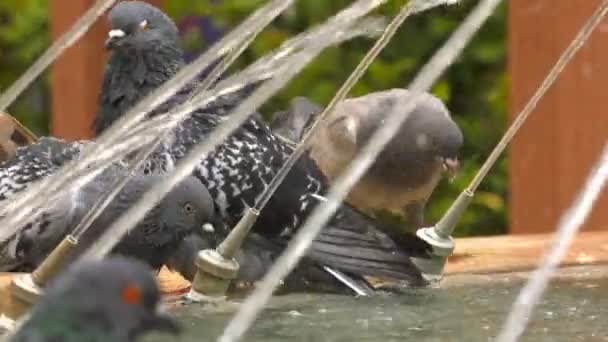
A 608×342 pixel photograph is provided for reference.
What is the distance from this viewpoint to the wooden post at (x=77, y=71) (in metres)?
5.06

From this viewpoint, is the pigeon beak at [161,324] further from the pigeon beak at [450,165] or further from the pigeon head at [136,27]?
the pigeon beak at [450,165]

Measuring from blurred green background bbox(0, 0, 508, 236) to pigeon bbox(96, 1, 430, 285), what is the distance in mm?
→ 1633

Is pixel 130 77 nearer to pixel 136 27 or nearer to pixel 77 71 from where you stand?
pixel 136 27

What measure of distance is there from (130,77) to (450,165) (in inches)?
50.2

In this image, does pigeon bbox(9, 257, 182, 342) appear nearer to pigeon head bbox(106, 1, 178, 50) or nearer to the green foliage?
pigeon head bbox(106, 1, 178, 50)

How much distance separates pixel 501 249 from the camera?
4152mm

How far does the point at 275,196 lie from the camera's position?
417 centimetres

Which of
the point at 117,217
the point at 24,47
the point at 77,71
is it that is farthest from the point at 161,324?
the point at 24,47

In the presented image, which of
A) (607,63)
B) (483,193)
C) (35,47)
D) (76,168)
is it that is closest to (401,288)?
(76,168)

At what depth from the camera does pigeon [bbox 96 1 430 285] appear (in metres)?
3.85

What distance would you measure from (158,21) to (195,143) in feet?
2.26

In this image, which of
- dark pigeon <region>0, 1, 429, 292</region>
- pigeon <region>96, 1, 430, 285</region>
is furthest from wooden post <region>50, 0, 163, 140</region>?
pigeon <region>96, 1, 430, 285</region>

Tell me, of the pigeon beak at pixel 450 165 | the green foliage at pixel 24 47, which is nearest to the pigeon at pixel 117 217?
the pigeon beak at pixel 450 165

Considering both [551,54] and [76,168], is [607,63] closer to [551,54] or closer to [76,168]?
[551,54]
